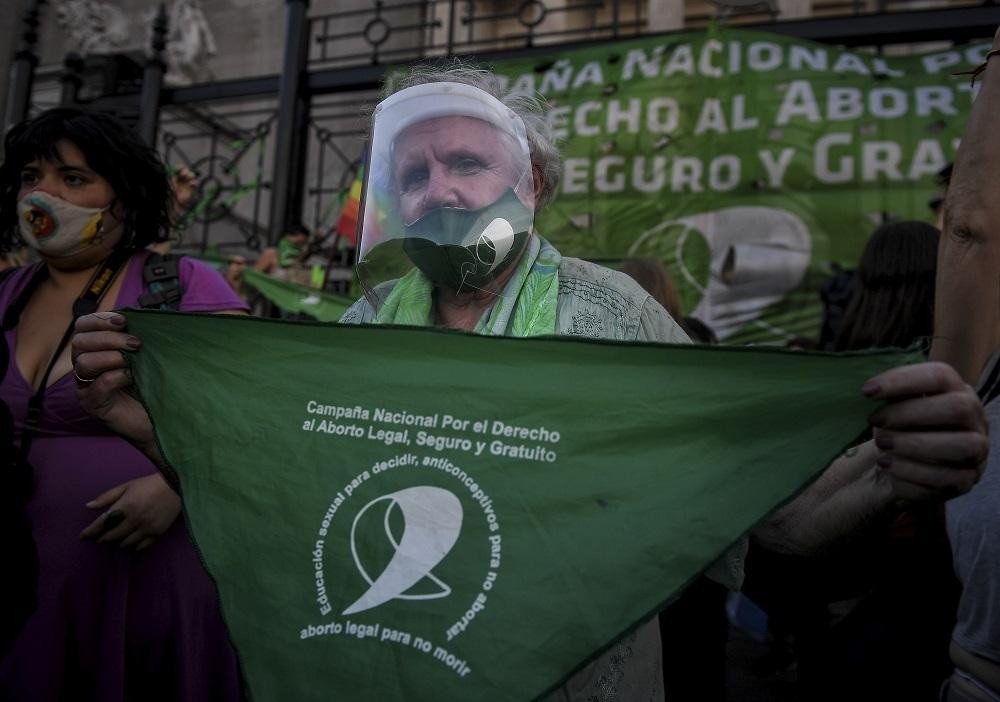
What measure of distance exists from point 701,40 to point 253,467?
576cm

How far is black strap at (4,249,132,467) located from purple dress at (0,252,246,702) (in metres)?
0.02

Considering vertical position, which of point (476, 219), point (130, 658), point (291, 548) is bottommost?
point (130, 658)

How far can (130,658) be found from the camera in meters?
1.92

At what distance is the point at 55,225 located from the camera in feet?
7.16

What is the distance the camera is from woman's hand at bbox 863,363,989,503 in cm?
101

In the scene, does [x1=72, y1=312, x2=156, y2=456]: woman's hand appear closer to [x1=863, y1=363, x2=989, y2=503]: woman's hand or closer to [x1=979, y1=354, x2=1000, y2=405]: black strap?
[x1=863, y1=363, x2=989, y2=503]: woman's hand

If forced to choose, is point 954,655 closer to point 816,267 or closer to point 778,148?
point 816,267

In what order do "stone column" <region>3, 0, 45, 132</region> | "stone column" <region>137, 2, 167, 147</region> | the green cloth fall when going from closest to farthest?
1. the green cloth
2. "stone column" <region>137, 2, 167, 147</region>
3. "stone column" <region>3, 0, 45, 132</region>

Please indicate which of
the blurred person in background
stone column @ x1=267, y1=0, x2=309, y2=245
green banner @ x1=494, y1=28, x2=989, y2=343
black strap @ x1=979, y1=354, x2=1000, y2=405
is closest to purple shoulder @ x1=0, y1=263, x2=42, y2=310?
the blurred person in background

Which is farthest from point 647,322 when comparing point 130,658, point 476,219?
point 130,658

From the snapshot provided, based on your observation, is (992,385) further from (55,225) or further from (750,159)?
(750,159)

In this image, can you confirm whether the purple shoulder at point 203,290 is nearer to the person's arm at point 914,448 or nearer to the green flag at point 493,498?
the green flag at point 493,498

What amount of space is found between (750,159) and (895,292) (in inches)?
125

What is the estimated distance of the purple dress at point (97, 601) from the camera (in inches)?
73.5
